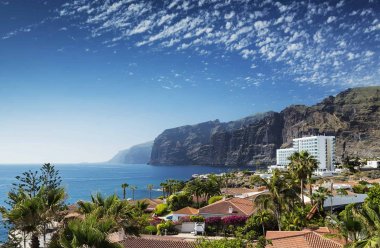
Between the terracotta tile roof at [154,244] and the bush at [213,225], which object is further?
the bush at [213,225]

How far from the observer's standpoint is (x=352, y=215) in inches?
798

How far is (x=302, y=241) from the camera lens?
2891cm

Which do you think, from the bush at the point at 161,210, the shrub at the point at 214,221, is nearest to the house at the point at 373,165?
the bush at the point at 161,210

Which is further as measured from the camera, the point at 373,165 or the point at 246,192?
the point at 373,165

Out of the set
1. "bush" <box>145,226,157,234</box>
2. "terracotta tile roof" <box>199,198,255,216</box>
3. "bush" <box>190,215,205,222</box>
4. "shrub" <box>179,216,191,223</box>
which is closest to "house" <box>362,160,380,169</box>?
"terracotta tile roof" <box>199,198,255,216</box>

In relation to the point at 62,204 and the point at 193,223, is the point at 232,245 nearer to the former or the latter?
the point at 62,204

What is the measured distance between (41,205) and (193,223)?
119ft

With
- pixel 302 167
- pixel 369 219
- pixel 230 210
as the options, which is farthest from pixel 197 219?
pixel 369 219

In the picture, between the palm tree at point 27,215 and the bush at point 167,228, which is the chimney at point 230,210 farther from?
the palm tree at point 27,215

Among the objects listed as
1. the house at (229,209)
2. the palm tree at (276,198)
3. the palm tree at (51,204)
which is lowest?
the house at (229,209)

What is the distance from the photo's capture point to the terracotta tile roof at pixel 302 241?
28062 mm

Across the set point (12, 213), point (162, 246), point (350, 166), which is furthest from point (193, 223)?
point (350, 166)

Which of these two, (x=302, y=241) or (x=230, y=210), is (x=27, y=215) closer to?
(x=302, y=241)

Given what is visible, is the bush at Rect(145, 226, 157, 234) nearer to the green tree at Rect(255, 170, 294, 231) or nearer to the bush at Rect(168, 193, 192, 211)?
the green tree at Rect(255, 170, 294, 231)
